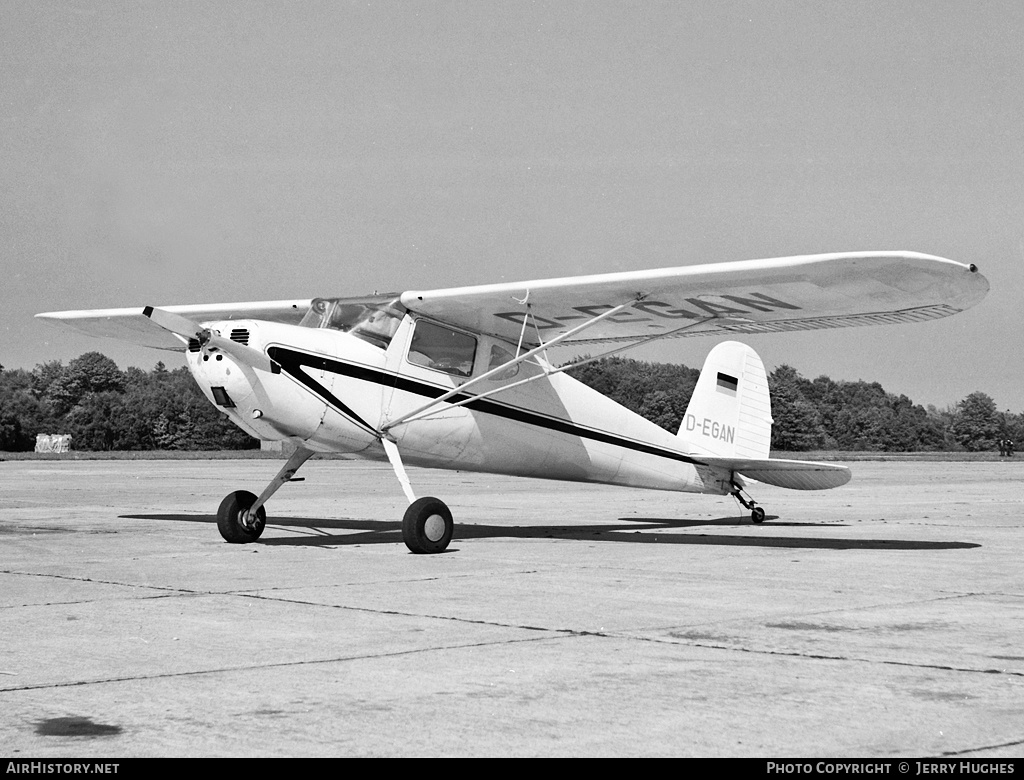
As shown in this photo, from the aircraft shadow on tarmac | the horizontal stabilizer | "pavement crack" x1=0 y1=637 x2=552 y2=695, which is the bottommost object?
"pavement crack" x1=0 y1=637 x2=552 y2=695

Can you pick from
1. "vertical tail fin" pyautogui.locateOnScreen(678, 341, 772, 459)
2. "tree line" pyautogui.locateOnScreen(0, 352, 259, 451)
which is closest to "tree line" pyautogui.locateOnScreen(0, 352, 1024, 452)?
"tree line" pyautogui.locateOnScreen(0, 352, 259, 451)

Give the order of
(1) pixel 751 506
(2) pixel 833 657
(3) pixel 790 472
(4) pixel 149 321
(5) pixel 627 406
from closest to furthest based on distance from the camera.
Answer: (2) pixel 833 657 → (3) pixel 790 472 → (4) pixel 149 321 → (1) pixel 751 506 → (5) pixel 627 406

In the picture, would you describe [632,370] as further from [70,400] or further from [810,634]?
[810,634]

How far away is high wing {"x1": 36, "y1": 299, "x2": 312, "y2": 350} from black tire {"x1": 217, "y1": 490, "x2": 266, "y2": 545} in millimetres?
2917

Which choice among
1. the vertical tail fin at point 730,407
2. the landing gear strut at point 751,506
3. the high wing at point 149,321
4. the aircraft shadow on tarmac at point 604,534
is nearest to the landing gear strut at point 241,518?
the aircraft shadow on tarmac at point 604,534

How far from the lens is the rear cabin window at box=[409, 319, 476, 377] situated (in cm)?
1203

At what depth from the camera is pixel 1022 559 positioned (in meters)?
10.1

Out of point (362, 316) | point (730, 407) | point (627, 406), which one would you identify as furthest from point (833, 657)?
point (627, 406)

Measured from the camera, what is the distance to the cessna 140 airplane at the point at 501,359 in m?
10.5

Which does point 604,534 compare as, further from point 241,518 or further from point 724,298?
point 241,518

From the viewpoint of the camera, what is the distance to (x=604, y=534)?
1331 centimetres

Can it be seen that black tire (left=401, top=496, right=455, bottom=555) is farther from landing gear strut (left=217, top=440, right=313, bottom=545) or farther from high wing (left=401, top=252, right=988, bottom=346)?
high wing (left=401, top=252, right=988, bottom=346)

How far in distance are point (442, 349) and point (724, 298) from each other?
293 centimetres
